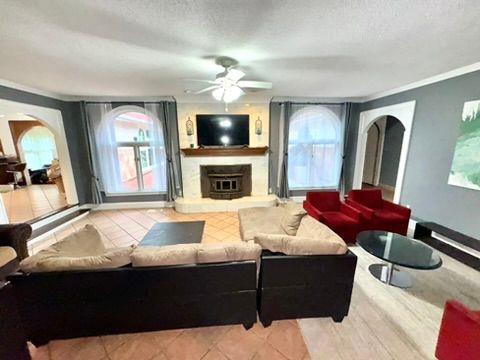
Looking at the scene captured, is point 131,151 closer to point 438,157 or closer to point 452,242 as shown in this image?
point 438,157

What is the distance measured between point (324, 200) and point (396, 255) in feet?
4.87

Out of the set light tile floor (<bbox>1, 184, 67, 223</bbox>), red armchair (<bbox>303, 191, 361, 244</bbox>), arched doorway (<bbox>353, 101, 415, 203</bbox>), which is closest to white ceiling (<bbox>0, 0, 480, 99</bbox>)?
arched doorway (<bbox>353, 101, 415, 203</bbox>)

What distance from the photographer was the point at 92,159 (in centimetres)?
489

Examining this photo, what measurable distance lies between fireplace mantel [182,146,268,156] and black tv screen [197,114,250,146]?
0.13m

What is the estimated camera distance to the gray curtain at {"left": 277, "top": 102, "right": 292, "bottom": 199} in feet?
16.5

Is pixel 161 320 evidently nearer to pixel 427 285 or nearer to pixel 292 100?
pixel 427 285

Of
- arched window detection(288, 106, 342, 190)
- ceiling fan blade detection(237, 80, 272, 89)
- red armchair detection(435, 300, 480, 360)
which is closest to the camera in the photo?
red armchair detection(435, 300, 480, 360)

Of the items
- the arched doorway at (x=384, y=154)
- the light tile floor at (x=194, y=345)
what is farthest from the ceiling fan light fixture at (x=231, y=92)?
the arched doorway at (x=384, y=154)

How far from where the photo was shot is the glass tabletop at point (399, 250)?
2104 mm

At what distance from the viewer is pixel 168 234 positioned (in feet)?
12.3

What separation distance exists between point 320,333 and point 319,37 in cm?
269

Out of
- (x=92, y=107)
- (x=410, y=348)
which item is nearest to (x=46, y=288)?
(x=410, y=348)

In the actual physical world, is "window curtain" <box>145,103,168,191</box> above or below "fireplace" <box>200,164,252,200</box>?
above

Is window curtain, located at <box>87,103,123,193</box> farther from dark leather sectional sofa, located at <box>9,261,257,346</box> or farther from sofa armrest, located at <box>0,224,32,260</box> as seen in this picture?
dark leather sectional sofa, located at <box>9,261,257,346</box>
